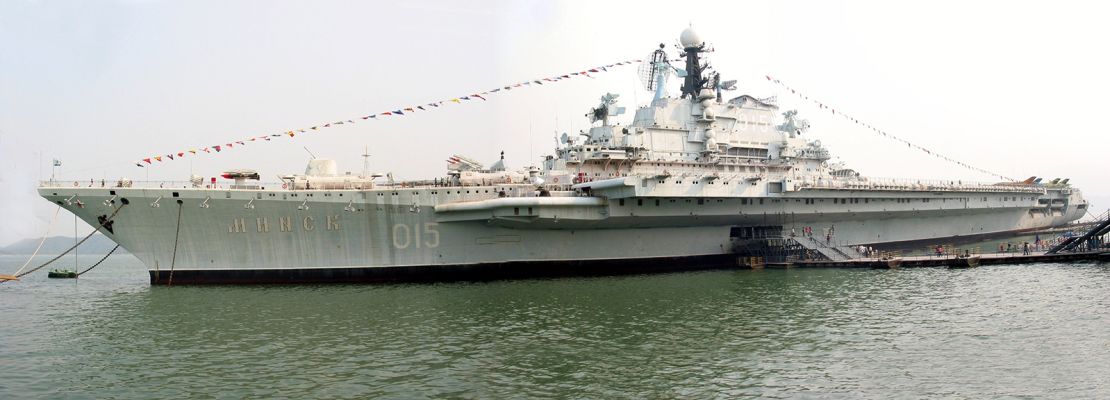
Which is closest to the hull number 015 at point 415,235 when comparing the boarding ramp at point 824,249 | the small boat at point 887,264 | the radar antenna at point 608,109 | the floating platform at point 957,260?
the radar antenna at point 608,109

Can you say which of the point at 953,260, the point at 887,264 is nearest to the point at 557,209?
the point at 887,264

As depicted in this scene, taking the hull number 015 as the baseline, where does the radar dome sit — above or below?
above

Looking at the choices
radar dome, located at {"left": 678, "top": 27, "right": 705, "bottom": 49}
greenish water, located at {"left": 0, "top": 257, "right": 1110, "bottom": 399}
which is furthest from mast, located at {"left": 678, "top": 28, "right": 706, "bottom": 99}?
greenish water, located at {"left": 0, "top": 257, "right": 1110, "bottom": 399}

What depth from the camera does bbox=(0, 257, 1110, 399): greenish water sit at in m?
9.82

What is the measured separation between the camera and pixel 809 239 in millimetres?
27109

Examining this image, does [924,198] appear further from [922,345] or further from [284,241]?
[284,241]

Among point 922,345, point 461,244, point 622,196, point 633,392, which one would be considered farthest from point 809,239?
point 633,392

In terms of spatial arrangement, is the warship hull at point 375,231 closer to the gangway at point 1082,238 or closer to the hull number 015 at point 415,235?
the hull number 015 at point 415,235

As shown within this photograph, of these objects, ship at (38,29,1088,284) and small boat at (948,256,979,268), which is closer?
ship at (38,29,1088,284)

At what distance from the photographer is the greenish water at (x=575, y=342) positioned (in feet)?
32.2

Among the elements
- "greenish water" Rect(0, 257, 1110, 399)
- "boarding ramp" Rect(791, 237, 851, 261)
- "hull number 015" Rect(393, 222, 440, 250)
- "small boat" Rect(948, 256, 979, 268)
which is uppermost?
"hull number 015" Rect(393, 222, 440, 250)

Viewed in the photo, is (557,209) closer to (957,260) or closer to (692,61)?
(692,61)

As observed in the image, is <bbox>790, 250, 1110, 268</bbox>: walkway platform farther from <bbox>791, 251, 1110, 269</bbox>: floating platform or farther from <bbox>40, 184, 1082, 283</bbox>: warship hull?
<bbox>40, 184, 1082, 283</bbox>: warship hull

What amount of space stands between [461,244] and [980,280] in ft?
50.7
